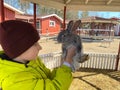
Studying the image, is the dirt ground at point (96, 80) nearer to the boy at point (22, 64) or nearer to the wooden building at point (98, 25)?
the boy at point (22, 64)

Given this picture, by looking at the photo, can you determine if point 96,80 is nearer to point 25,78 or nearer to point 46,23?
point 25,78

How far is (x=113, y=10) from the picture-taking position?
174 inches

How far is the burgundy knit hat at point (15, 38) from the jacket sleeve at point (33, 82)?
0.37 feet

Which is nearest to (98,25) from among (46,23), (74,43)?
(46,23)

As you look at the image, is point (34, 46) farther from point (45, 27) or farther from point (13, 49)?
point (45, 27)

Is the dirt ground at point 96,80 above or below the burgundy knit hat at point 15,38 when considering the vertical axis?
below

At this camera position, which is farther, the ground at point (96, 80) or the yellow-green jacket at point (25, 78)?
the ground at point (96, 80)

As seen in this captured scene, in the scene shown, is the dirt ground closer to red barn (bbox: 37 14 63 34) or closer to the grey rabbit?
the grey rabbit

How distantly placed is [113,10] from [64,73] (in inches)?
149

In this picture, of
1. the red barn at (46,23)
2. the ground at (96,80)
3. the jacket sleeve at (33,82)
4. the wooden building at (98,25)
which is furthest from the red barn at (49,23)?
the jacket sleeve at (33,82)

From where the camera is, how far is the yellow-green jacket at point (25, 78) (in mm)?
895

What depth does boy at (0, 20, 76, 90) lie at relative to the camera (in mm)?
899

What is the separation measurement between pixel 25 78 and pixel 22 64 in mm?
88

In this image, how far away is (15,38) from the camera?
929 millimetres
